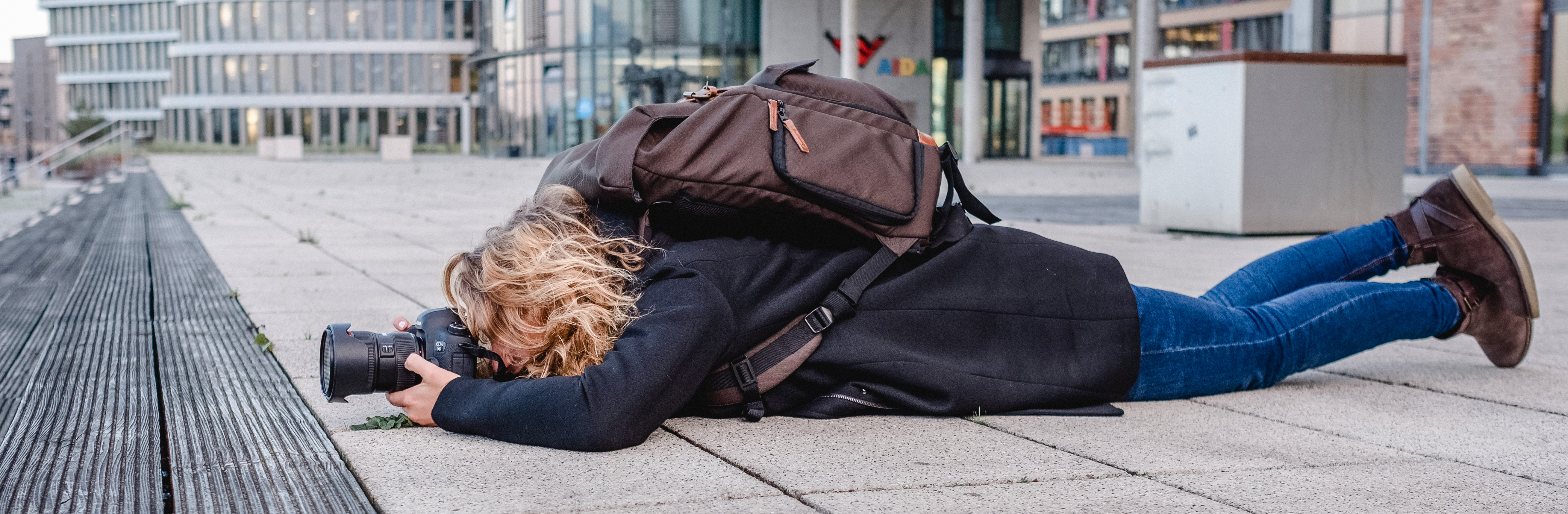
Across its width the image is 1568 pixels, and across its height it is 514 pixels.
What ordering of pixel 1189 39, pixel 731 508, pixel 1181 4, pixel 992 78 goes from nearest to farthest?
pixel 731 508, pixel 992 78, pixel 1181 4, pixel 1189 39

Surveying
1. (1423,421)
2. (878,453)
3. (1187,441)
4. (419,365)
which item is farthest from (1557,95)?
(419,365)

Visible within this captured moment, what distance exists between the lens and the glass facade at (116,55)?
8838cm

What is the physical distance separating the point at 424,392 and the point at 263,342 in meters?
1.82

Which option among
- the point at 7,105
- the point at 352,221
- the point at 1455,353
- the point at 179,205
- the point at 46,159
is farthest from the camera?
the point at 7,105

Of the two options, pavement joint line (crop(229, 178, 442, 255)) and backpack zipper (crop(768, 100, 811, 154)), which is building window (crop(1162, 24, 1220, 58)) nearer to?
pavement joint line (crop(229, 178, 442, 255))

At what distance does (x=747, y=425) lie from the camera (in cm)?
313

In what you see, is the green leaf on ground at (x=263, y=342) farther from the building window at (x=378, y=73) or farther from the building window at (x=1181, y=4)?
the building window at (x=378, y=73)

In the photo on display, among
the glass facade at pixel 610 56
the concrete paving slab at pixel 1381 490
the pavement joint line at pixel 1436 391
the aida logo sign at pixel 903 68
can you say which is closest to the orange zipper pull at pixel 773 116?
the concrete paving slab at pixel 1381 490

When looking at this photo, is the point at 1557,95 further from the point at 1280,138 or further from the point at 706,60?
the point at 706,60

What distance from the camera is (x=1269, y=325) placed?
337 cm

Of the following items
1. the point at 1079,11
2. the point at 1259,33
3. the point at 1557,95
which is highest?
the point at 1079,11

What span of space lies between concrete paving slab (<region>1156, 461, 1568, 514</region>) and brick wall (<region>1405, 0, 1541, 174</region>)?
2220 centimetres

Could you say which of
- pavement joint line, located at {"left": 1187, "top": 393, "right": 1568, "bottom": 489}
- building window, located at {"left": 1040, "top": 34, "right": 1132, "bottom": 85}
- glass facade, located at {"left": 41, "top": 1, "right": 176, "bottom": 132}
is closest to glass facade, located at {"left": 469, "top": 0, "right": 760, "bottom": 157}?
building window, located at {"left": 1040, "top": 34, "right": 1132, "bottom": 85}

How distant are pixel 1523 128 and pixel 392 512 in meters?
23.7
